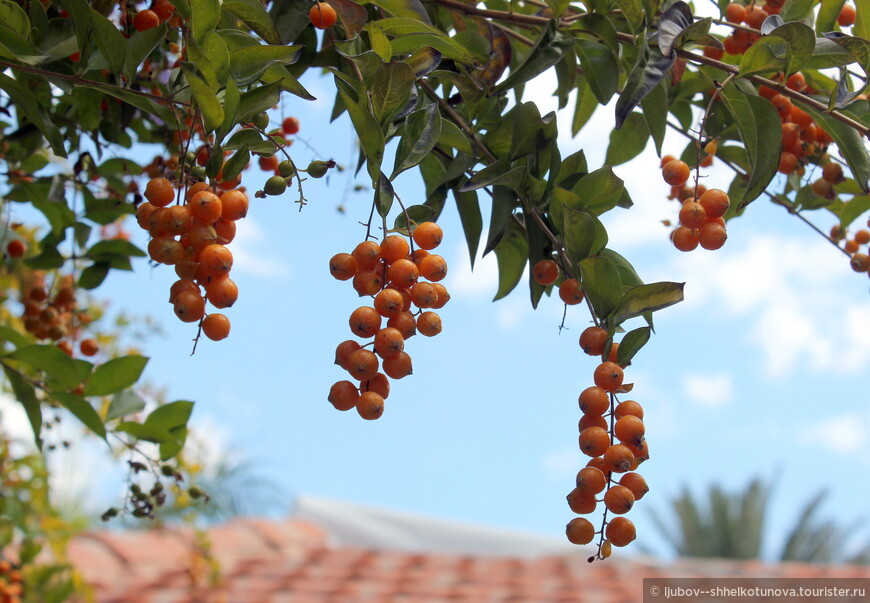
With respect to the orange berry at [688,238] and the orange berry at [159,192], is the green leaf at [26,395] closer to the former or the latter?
the orange berry at [159,192]

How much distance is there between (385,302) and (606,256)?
0.95 feet

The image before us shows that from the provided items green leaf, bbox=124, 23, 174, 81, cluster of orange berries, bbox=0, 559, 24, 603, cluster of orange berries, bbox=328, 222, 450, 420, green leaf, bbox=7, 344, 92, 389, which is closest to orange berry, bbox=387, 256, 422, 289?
A: cluster of orange berries, bbox=328, 222, 450, 420

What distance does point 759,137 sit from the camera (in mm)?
1144

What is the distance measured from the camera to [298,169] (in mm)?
1055

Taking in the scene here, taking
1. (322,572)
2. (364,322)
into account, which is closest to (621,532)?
(364,322)

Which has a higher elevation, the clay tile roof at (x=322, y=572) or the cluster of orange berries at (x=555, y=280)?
the clay tile roof at (x=322, y=572)

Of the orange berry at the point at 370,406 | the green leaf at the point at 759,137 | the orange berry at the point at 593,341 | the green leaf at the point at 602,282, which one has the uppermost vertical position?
the green leaf at the point at 759,137

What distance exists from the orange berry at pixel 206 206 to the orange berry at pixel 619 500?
519 millimetres

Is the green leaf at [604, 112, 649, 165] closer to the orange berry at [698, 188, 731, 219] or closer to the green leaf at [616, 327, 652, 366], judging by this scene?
the orange berry at [698, 188, 731, 219]

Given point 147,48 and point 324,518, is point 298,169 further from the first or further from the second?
point 324,518

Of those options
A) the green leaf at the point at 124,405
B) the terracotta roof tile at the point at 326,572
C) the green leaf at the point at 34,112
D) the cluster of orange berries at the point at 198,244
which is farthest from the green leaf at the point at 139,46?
the terracotta roof tile at the point at 326,572

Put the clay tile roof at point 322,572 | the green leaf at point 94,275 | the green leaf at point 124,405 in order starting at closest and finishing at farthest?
the green leaf at point 124,405 < the green leaf at point 94,275 < the clay tile roof at point 322,572

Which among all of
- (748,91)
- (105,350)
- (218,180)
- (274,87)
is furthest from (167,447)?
(105,350)

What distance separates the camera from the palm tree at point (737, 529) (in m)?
12.9
